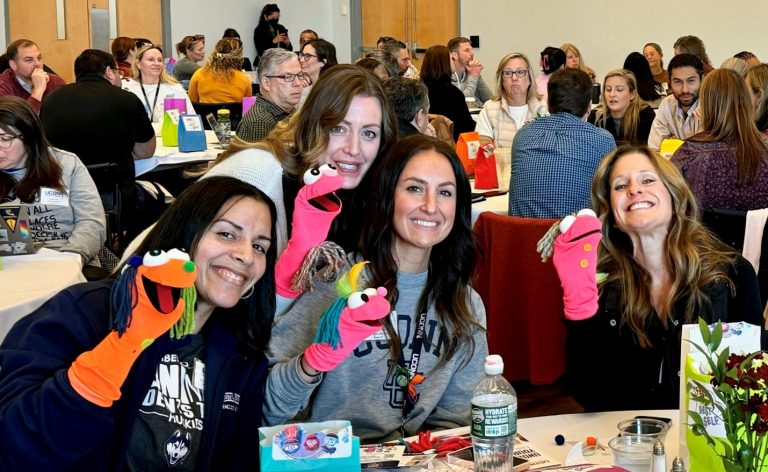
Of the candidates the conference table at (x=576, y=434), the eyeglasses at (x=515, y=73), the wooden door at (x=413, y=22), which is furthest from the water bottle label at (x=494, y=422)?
the wooden door at (x=413, y=22)

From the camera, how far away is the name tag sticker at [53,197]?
12.4ft

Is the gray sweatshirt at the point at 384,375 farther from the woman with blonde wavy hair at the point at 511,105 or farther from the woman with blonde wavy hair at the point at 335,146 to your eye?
the woman with blonde wavy hair at the point at 511,105

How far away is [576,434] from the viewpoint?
6.44ft

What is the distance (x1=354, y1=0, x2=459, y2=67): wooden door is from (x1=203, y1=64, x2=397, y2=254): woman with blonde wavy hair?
10.6 m

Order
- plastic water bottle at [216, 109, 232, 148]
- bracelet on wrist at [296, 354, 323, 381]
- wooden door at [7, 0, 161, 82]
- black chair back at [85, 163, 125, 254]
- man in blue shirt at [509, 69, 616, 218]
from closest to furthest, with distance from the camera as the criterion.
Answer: bracelet on wrist at [296, 354, 323, 381] → man in blue shirt at [509, 69, 616, 218] → black chair back at [85, 163, 125, 254] → plastic water bottle at [216, 109, 232, 148] → wooden door at [7, 0, 161, 82]

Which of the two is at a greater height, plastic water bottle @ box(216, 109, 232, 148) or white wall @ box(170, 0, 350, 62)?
white wall @ box(170, 0, 350, 62)

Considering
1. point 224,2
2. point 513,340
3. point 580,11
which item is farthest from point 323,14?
point 513,340

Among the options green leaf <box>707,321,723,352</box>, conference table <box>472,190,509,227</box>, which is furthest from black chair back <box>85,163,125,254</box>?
green leaf <box>707,321,723,352</box>

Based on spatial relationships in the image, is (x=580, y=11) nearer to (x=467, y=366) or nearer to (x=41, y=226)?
(x=41, y=226)

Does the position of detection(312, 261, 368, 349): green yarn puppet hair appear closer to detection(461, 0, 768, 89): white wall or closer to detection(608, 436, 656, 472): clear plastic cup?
detection(608, 436, 656, 472): clear plastic cup

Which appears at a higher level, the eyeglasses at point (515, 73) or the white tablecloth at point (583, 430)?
the eyeglasses at point (515, 73)

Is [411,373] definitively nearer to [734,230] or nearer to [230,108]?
[734,230]

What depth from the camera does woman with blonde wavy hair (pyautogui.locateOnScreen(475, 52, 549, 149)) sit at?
5.89m

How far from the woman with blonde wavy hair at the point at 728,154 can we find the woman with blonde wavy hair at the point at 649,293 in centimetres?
165
